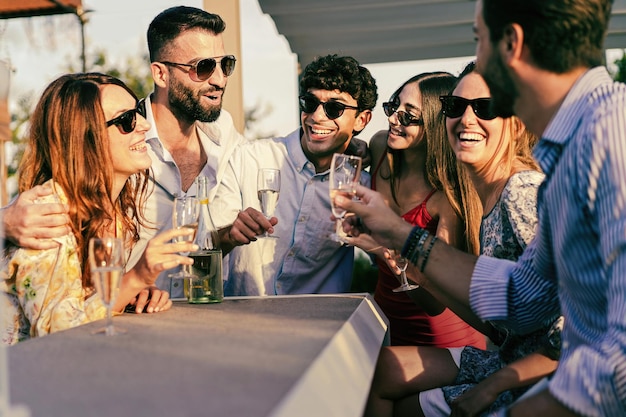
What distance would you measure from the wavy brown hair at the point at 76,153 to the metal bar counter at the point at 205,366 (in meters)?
0.52

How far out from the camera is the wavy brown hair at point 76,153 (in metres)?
2.92

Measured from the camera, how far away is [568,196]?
173 centimetres

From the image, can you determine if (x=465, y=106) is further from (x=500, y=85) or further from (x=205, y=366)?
(x=205, y=366)

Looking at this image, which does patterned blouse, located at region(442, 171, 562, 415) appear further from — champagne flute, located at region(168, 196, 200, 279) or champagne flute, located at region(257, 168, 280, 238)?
champagne flute, located at region(168, 196, 200, 279)

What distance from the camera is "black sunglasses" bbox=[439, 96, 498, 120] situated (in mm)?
3303

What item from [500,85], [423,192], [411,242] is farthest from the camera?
[423,192]

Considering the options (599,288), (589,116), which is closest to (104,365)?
(599,288)

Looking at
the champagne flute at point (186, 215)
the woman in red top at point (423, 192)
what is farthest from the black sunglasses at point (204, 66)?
the champagne flute at point (186, 215)

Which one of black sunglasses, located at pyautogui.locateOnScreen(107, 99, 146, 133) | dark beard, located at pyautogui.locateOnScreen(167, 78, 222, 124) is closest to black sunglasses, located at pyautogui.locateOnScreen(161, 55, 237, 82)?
dark beard, located at pyautogui.locateOnScreen(167, 78, 222, 124)

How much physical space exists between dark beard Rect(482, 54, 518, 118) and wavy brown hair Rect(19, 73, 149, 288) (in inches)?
67.0

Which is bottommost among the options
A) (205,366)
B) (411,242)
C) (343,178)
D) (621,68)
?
(205,366)

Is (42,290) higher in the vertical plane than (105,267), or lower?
lower

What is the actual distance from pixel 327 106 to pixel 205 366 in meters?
2.79

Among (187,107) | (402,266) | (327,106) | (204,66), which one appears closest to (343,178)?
(402,266)
